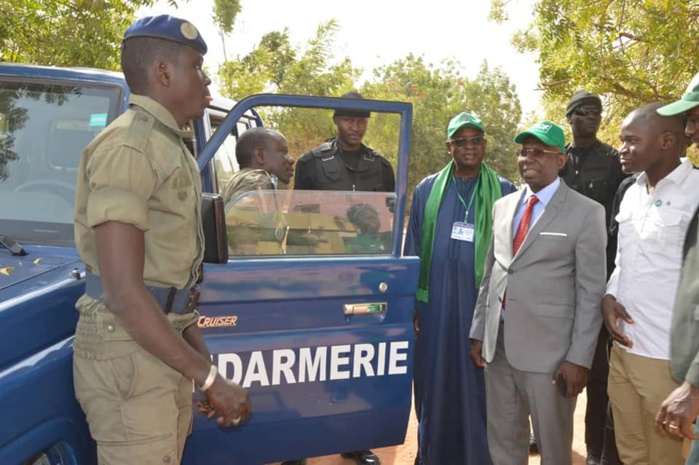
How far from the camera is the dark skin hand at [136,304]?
5.13ft

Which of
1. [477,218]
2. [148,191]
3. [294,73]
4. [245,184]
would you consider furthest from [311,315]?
[294,73]

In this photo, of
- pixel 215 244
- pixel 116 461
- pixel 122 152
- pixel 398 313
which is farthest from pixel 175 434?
pixel 398 313

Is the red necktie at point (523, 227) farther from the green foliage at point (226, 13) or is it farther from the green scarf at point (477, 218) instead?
the green foliage at point (226, 13)

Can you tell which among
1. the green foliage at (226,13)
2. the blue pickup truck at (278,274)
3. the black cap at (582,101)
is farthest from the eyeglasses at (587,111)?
the green foliage at (226,13)

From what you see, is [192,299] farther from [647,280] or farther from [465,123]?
[465,123]

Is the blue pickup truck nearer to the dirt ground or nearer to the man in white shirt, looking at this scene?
the man in white shirt

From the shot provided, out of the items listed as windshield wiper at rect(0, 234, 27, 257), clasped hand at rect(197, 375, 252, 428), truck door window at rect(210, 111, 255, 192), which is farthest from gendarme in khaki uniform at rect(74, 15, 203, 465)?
truck door window at rect(210, 111, 255, 192)

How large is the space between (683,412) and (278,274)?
4.59ft

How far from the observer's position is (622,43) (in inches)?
267

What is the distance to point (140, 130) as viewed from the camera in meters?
1.67

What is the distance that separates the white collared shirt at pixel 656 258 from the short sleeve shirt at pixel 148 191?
67.2 inches

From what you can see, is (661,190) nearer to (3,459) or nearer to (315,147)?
(315,147)

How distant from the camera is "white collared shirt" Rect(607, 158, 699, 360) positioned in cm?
242

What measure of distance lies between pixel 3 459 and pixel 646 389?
2.18 metres
